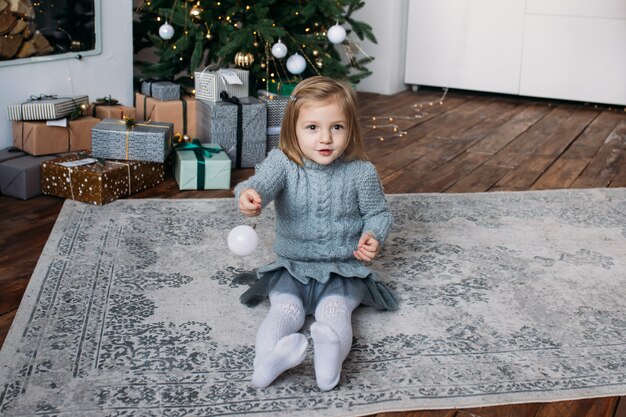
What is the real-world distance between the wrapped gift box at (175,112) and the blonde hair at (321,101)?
4.64ft

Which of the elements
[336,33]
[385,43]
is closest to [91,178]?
[336,33]

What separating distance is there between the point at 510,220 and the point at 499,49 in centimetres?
227

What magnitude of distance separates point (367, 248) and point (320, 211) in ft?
0.55

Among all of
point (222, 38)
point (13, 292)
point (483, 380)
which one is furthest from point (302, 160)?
point (222, 38)

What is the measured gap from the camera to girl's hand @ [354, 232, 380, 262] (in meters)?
1.71

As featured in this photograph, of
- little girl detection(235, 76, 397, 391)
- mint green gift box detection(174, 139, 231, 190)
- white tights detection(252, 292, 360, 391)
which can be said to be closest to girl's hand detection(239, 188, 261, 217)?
little girl detection(235, 76, 397, 391)

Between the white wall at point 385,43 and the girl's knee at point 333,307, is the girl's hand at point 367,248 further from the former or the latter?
the white wall at point 385,43

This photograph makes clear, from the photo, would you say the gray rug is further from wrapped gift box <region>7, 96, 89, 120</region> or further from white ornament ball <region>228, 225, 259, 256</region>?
wrapped gift box <region>7, 96, 89, 120</region>

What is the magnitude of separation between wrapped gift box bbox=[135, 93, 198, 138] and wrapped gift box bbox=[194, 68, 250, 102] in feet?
0.21

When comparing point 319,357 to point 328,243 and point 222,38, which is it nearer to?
point 328,243

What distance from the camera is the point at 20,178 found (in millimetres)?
2621

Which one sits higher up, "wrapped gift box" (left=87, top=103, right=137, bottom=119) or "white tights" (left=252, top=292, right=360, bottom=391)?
"wrapped gift box" (left=87, top=103, right=137, bottom=119)

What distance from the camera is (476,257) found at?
2.23m

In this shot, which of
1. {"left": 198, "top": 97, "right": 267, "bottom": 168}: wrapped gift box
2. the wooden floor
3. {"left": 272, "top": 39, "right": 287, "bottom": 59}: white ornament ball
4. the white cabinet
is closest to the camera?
the wooden floor
